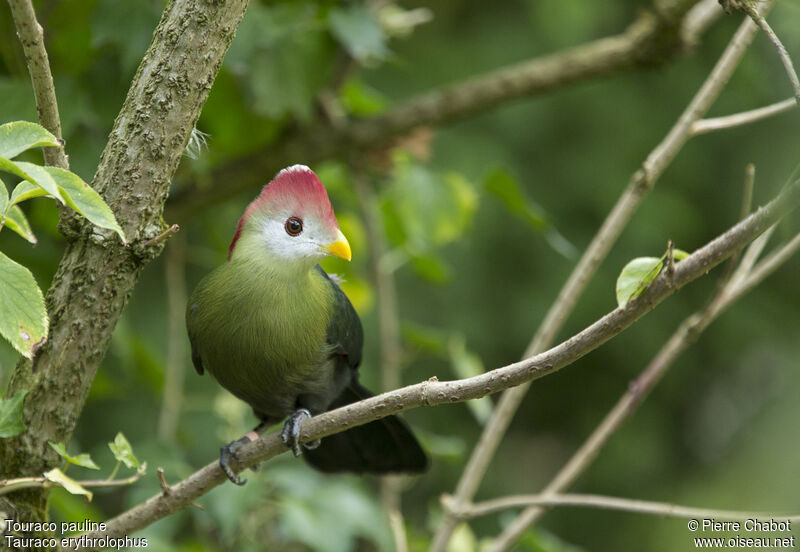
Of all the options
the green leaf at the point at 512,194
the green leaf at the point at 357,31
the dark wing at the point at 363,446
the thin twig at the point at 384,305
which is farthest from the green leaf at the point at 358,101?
the dark wing at the point at 363,446

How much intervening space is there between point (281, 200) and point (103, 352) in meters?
0.61

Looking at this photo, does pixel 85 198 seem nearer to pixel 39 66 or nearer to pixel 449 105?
pixel 39 66

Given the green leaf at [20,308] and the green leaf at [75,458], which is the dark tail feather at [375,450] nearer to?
the green leaf at [75,458]

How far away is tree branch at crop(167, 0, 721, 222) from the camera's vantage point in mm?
2736

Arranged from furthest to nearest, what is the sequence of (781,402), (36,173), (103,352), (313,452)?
(781,402), (313,452), (103,352), (36,173)

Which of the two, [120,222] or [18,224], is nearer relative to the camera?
[18,224]

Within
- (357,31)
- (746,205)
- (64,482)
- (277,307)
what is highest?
(357,31)

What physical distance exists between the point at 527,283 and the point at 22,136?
351 centimetres

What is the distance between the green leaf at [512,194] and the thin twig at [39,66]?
1.41 m

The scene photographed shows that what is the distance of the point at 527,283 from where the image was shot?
446cm

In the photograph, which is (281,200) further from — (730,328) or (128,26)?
(730,328)

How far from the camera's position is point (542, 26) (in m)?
4.39

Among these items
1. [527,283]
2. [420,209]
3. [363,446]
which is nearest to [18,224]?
[363,446]

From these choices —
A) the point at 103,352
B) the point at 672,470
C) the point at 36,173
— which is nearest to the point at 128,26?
the point at 103,352
